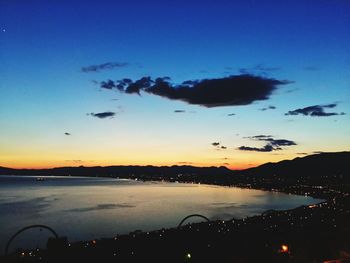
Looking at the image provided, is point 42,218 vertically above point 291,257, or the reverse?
point 291,257

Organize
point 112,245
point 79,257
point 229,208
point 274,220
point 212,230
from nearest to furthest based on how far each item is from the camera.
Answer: point 79,257, point 112,245, point 212,230, point 274,220, point 229,208

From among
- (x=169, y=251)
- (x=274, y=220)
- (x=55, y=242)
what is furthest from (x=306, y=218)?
(x=55, y=242)

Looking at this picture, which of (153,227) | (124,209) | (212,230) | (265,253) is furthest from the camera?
(124,209)

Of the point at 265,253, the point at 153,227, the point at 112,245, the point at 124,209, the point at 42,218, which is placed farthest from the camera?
the point at 124,209

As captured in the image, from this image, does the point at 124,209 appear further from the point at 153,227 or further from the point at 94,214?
the point at 153,227

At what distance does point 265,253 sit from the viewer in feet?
81.5

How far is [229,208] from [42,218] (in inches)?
2179

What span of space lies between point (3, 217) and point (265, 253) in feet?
273

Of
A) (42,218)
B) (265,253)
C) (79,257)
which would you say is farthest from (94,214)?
(265,253)

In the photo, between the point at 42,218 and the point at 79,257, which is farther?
the point at 42,218

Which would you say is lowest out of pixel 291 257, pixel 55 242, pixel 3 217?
pixel 3 217

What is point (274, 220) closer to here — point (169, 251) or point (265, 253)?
point (169, 251)

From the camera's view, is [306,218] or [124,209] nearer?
[306,218]

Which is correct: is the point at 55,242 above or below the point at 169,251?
above
